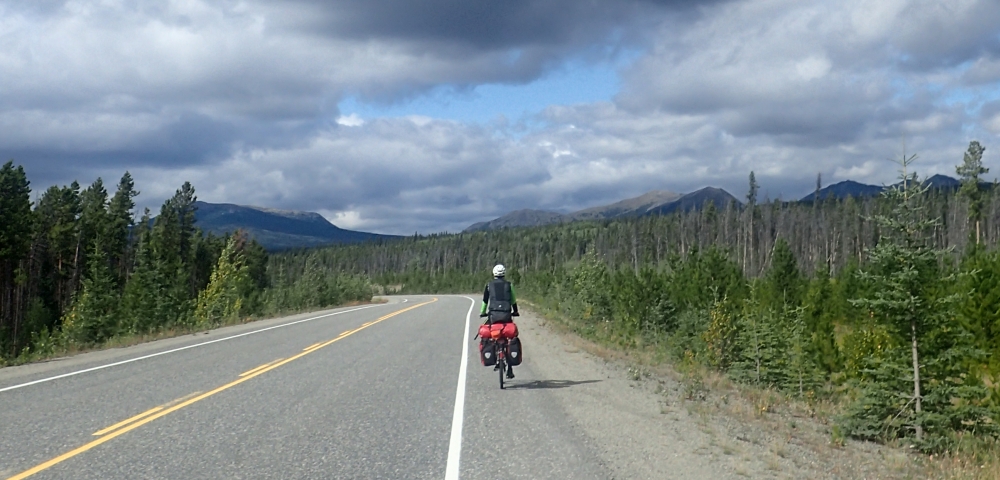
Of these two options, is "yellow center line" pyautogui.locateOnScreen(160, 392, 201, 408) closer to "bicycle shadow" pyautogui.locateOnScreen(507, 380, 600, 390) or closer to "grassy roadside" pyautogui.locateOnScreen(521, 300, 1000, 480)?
"bicycle shadow" pyautogui.locateOnScreen(507, 380, 600, 390)

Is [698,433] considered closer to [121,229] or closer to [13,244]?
[13,244]

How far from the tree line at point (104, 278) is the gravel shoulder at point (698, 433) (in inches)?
838

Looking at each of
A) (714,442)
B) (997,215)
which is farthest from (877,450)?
(997,215)

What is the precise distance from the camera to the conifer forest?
1090 centimetres

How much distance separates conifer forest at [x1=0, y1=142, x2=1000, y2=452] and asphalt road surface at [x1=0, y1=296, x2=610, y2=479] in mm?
5343

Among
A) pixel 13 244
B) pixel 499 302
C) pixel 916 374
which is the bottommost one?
pixel 916 374

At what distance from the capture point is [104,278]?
49188 mm

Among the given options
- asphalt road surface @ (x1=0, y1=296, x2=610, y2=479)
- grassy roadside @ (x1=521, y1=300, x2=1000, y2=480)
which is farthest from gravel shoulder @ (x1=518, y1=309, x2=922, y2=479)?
asphalt road surface @ (x1=0, y1=296, x2=610, y2=479)

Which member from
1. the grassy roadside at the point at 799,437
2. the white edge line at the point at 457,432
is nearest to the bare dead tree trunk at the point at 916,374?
the grassy roadside at the point at 799,437

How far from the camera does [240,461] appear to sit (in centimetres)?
710

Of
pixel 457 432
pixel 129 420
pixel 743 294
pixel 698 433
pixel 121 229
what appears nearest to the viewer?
pixel 457 432

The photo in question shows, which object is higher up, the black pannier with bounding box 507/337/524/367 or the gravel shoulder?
the black pannier with bounding box 507/337/524/367

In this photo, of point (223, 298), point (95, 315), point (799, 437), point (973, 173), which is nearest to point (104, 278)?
point (95, 315)

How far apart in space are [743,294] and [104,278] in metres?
39.7
